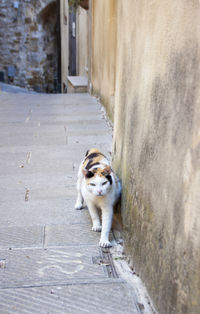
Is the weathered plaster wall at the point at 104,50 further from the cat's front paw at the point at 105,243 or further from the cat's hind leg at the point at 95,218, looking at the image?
the cat's front paw at the point at 105,243

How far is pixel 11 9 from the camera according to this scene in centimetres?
1538

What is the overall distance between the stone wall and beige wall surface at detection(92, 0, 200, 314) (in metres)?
13.2

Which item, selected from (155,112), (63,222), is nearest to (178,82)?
(155,112)

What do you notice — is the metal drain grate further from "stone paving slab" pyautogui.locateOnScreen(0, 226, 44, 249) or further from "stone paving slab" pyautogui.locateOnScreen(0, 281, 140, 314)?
"stone paving slab" pyautogui.locateOnScreen(0, 226, 44, 249)

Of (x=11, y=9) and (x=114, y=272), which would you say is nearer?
(x=114, y=272)

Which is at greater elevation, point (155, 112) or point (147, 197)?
point (155, 112)

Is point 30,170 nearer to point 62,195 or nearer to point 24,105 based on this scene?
point 62,195

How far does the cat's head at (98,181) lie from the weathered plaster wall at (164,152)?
0.15 m

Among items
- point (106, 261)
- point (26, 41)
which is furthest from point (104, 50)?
point (26, 41)

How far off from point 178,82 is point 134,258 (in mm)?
1256

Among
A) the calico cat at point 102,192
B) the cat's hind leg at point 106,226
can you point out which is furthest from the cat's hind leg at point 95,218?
the cat's hind leg at point 106,226

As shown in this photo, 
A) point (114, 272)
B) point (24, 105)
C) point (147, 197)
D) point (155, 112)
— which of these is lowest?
point (24, 105)

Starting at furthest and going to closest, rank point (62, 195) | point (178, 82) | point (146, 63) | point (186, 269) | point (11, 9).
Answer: point (11, 9), point (62, 195), point (146, 63), point (178, 82), point (186, 269)

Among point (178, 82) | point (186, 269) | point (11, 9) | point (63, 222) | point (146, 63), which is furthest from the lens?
point (11, 9)
